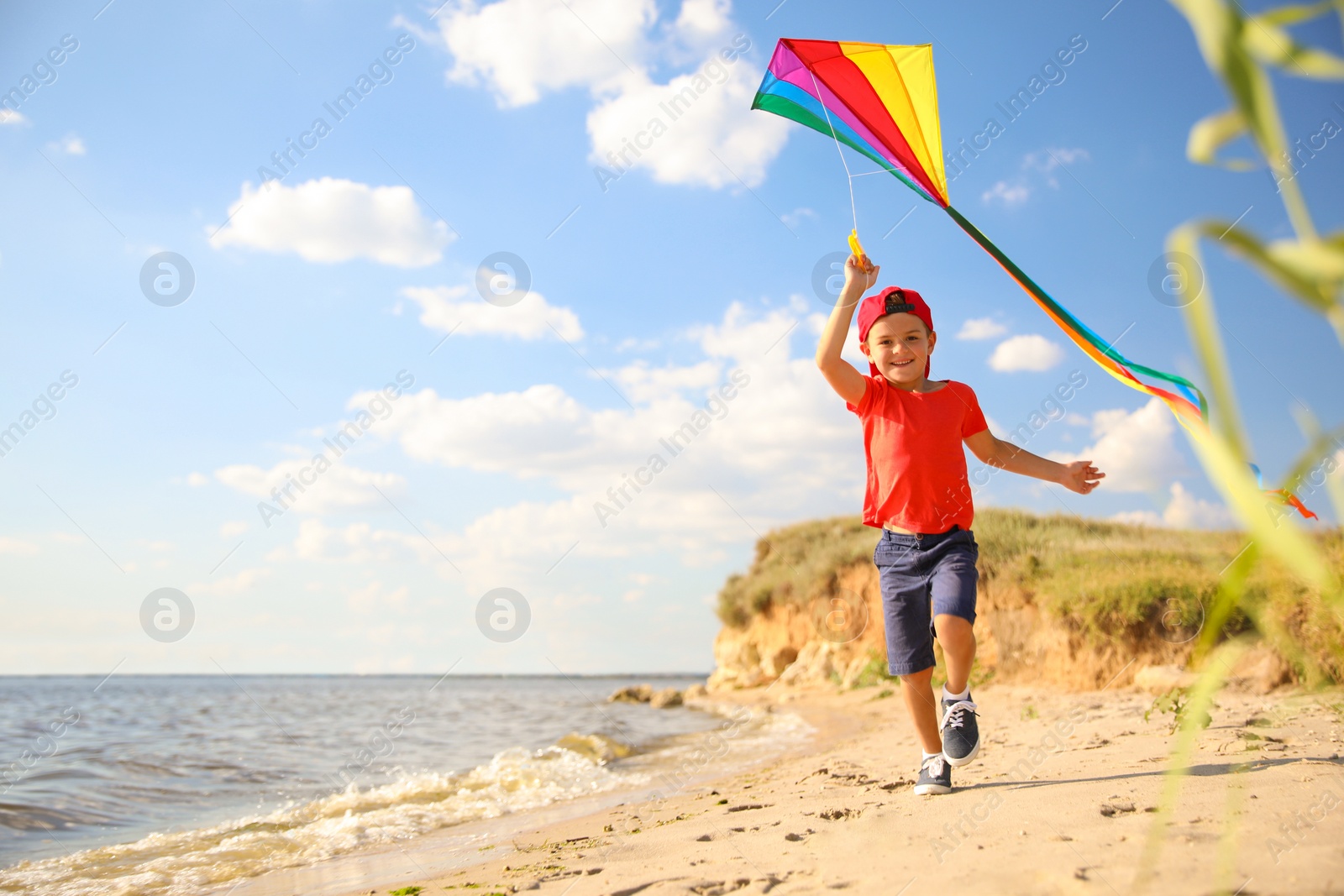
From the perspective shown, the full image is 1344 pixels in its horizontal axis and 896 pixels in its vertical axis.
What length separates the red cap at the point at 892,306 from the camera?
366 centimetres

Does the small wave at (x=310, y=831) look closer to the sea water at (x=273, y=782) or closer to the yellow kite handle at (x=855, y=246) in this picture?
the sea water at (x=273, y=782)

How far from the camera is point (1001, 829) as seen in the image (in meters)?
2.42

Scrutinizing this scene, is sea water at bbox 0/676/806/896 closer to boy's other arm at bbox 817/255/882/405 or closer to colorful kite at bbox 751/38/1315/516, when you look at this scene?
boy's other arm at bbox 817/255/882/405

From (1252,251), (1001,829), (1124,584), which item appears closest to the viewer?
(1252,251)

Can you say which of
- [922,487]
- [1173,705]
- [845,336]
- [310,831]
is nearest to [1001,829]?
[922,487]

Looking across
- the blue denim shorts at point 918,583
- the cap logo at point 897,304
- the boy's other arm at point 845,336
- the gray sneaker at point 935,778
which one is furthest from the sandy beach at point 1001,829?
the cap logo at point 897,304

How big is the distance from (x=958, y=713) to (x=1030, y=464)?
47.1 inches

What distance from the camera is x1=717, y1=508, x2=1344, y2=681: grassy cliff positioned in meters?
6.07

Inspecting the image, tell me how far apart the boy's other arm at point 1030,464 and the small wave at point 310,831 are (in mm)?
3575

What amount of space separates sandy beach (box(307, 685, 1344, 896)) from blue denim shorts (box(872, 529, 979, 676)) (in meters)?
0.57

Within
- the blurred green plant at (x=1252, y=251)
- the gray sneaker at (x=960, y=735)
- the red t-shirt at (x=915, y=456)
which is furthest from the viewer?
the red t-shirt at (x=915, y=456)

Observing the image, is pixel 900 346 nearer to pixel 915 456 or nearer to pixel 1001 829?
pixel 915 456

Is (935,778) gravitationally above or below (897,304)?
below

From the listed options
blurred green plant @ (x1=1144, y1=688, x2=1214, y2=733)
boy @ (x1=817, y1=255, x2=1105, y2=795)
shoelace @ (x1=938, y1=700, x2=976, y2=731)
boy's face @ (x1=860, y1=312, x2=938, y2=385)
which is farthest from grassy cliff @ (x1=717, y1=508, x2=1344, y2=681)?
boy's face @ (x1=860, y1=312, x2=938, y2=385)
